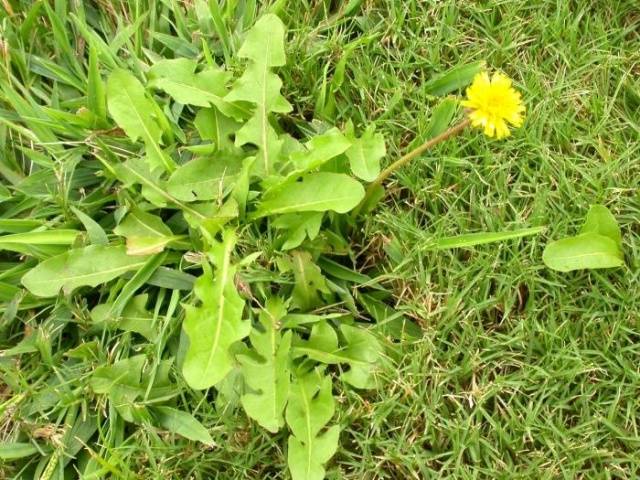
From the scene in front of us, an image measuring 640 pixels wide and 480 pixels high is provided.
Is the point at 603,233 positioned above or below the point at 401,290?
above

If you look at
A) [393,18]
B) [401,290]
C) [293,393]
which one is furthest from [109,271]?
[393,18]

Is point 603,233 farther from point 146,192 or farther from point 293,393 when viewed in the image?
point 146,192

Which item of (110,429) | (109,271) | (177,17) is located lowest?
(110,429)

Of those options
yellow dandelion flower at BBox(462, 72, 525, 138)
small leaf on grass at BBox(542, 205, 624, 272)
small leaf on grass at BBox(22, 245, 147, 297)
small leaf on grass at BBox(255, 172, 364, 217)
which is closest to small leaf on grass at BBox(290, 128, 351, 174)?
small leaf on grass at BBox(255, 172, 364, 217)

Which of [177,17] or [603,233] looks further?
[177,17]

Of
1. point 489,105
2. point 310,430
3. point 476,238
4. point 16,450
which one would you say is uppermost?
point 489,105

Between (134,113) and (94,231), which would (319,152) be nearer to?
(134,113)

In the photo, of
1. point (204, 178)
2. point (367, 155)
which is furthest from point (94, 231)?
point (367, 155)
